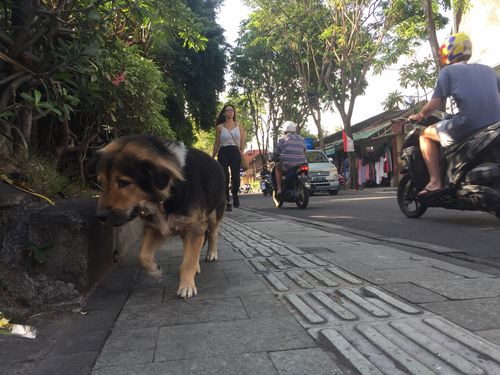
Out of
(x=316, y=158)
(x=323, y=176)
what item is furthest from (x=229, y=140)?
(x=316, y=158)

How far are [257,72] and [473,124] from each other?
84.9ft

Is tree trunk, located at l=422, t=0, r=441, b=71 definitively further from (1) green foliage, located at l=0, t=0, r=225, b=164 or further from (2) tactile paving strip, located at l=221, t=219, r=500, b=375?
(2) tactile paving strip, located at l=221, t=219, r=500, b=375

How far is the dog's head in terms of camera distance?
2.65 meters

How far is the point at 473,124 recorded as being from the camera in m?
5.41

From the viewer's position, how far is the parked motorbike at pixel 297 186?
1015 cm

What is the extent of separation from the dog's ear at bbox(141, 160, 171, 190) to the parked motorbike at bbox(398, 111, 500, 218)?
13.5 feet

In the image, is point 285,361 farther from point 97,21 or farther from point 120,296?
point 97,21

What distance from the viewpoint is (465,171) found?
5.45 metres

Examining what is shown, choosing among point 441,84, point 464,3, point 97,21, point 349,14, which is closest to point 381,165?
point 349,14

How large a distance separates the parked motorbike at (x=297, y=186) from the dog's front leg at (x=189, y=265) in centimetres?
716

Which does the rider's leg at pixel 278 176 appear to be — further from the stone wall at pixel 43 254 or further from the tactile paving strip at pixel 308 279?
the stone wall at pixel 43 254

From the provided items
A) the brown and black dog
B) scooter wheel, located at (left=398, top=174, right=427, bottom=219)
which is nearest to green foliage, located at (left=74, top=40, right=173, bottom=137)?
the brown and black dog

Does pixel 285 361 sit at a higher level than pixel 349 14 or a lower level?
lower

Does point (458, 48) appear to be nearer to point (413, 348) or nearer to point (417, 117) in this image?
point (417, 117)
